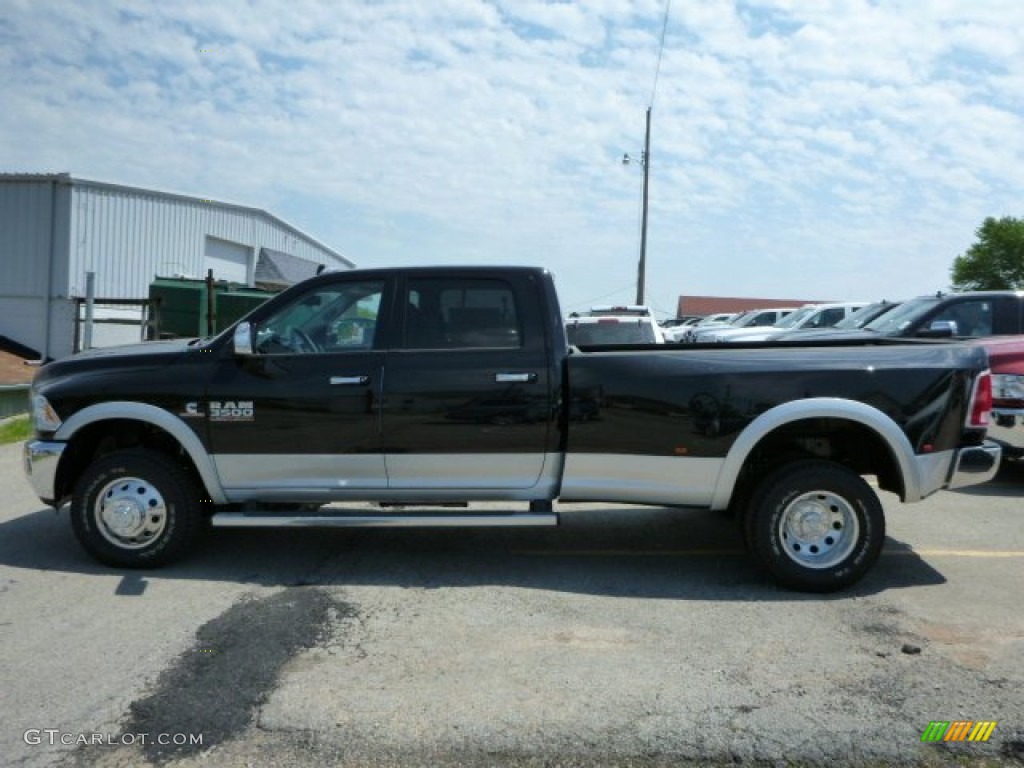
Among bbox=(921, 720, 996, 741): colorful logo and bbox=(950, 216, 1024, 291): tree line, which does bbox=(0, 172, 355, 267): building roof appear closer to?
bbox=(921, 720, 996, 741): colorful logo

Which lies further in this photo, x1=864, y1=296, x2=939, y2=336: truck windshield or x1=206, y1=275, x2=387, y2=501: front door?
x1=864, y1=296, x2=939, y2=336: truck windshield

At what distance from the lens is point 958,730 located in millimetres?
3830

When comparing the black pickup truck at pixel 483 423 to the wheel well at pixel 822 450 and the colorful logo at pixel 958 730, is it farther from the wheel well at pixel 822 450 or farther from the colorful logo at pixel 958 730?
the colorful logo at pixel 958 730

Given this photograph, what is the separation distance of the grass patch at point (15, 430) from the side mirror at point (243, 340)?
294 inches

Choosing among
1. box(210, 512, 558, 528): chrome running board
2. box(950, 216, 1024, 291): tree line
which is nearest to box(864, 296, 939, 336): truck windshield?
box(210, 512, 558, 528): chrome running board

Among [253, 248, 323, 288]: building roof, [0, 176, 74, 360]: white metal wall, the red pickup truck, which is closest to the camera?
the red pickup truck

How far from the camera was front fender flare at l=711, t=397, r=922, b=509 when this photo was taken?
18.1ft

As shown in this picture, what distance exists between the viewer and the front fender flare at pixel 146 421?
5.89 metres

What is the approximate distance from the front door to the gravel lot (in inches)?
24.8

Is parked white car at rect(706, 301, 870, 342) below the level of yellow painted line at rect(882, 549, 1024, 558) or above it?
above

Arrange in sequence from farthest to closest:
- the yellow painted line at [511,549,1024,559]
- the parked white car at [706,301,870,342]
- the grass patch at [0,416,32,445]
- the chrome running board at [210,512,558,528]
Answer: the parked white car at [706,301,870,342] → the grass patch at [0,416,32,445] → the yellow painted line at [511,549,1024,559] → the chrome running board at [210,512,558,528]

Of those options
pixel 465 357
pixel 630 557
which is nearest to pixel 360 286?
pixel 465 357

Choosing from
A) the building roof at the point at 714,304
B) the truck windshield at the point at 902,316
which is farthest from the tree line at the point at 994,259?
the truck windshield at the point at 902,316

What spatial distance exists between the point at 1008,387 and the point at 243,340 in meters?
6.53
